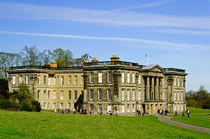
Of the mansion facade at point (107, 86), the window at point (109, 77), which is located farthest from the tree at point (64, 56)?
the window at point (109, 77)

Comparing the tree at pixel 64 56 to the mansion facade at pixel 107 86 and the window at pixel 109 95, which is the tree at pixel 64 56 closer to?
the mansion facade at pixel 107 86

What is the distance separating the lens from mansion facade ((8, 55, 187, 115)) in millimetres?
67688

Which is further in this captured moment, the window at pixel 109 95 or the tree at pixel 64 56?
the tree at pixel 64 56

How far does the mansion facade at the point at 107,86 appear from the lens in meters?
67.7

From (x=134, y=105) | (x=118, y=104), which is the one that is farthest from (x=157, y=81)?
(x=118, y=104)

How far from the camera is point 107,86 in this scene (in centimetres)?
6775

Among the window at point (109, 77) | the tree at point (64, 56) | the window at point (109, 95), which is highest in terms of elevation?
the tree at point (64, 56)

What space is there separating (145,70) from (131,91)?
807 centimetres

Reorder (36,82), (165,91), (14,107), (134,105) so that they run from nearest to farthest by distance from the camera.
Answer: (14,107), (134,105), (36,82), (165,91)

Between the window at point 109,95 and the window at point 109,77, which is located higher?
the window at point 109,77

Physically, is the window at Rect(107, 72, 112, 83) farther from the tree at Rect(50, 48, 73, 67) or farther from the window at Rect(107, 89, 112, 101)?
the tree at Rect(50, 48, 73, 67)

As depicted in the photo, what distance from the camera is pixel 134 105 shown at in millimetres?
71688

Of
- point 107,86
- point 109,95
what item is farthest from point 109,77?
point 109,95

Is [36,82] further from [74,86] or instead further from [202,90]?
[202,90]
